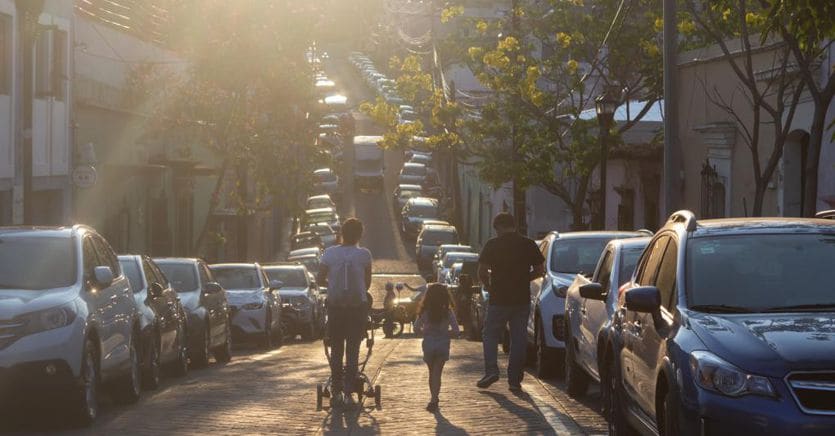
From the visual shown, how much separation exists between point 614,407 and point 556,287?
21.7ft

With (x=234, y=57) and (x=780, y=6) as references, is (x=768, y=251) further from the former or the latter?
(x=234, y=57)

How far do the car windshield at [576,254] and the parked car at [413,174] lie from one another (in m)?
65.4

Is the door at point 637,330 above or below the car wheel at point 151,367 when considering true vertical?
above

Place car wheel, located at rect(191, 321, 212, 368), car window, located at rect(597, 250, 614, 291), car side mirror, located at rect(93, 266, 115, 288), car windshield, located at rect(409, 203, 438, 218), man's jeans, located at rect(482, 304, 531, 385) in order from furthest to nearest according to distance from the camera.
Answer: car windshield, located at rect(409, 203, 438, 218)
car wheel, located at rect(191, 321, 212, 368)
man's jeans, located at rect(482, 304, 531, 385)
car window, located at rect(597, 250, 614, 291)
car side mirror, located at rect(93, 266, 115, 288)

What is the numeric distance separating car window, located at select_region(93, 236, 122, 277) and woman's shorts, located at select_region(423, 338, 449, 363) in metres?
3.17

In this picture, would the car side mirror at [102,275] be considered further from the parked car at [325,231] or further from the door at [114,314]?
the parked car at [325,231]

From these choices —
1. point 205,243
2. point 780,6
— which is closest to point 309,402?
point 780,6

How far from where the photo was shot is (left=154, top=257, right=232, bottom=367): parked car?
20688mm

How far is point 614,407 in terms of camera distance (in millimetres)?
11188

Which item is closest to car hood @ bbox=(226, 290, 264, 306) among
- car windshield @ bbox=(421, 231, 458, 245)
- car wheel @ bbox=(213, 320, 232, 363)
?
car wheel @ bbox=(213, 320, 232, 363)

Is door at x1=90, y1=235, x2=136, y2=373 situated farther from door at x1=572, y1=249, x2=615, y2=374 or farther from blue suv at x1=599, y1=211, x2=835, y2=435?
blue suv at x1=599, y1=211, x2=835, y2=435

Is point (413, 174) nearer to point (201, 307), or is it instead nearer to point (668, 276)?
point (201, 307)

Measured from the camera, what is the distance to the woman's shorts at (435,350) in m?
14.4

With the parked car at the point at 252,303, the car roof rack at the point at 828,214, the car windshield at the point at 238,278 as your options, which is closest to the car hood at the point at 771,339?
the car roof rack at the point at 828,214
